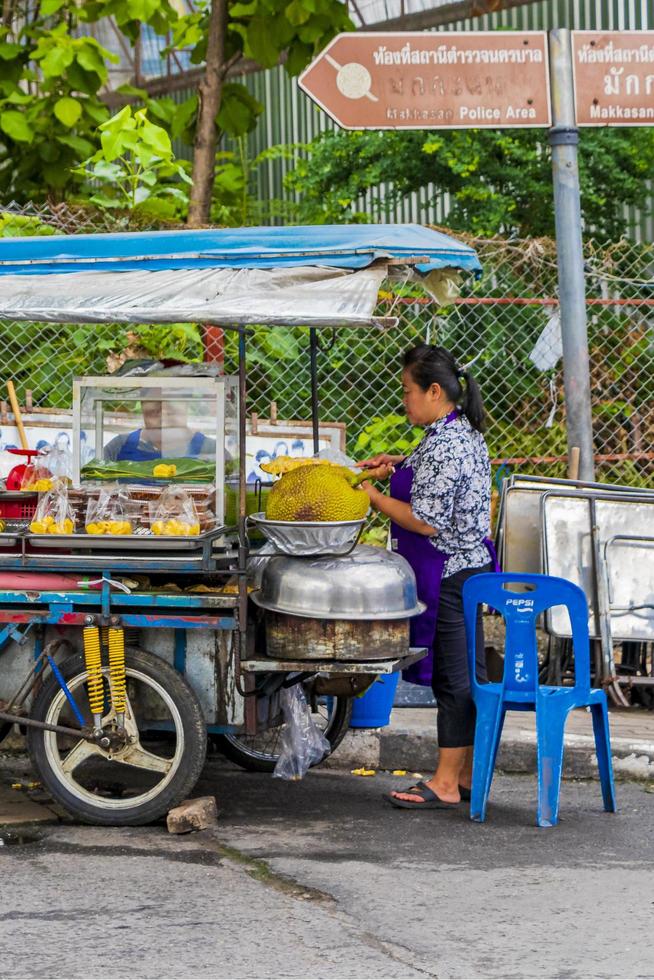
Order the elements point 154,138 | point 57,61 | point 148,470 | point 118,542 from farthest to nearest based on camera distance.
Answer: point 57,61, point 154,138, point 148,470, point 118,542

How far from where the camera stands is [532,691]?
17.1 feet

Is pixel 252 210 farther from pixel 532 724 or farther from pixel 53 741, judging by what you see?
pixel 53 741

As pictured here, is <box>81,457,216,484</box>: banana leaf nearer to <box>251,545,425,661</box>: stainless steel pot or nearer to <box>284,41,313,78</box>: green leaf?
<box>251,545,425,661</box>: stainless steel pot

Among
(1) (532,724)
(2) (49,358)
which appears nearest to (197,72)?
(2) (49,358)

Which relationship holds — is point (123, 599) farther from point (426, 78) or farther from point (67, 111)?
point (67, 111)

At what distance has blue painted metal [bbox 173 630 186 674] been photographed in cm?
514

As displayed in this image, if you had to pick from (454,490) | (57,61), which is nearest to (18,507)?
(454,490)

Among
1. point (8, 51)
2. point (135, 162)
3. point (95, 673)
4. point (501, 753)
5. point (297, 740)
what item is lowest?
point (501, 753)

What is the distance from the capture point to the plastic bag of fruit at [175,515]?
4.98 meters

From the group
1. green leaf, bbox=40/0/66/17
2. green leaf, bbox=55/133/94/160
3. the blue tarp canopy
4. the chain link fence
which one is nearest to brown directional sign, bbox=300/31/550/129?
the chain link fence

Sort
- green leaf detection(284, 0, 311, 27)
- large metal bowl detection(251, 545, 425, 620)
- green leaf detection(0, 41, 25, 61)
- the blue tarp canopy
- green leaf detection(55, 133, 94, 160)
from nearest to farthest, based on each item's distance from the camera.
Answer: the blue tarp canopy → large metal bowl detection(251, 545, 425, 620) → green leaf detection(284, 0, 311, 27) → green leaf detection(55, 133, 94, 160) → green leaf detection(0, 41, 25, 61)

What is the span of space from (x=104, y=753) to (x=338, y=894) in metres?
1.21

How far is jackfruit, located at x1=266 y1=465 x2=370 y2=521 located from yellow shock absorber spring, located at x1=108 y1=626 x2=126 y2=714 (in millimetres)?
717

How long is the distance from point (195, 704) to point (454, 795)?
1.19 m
